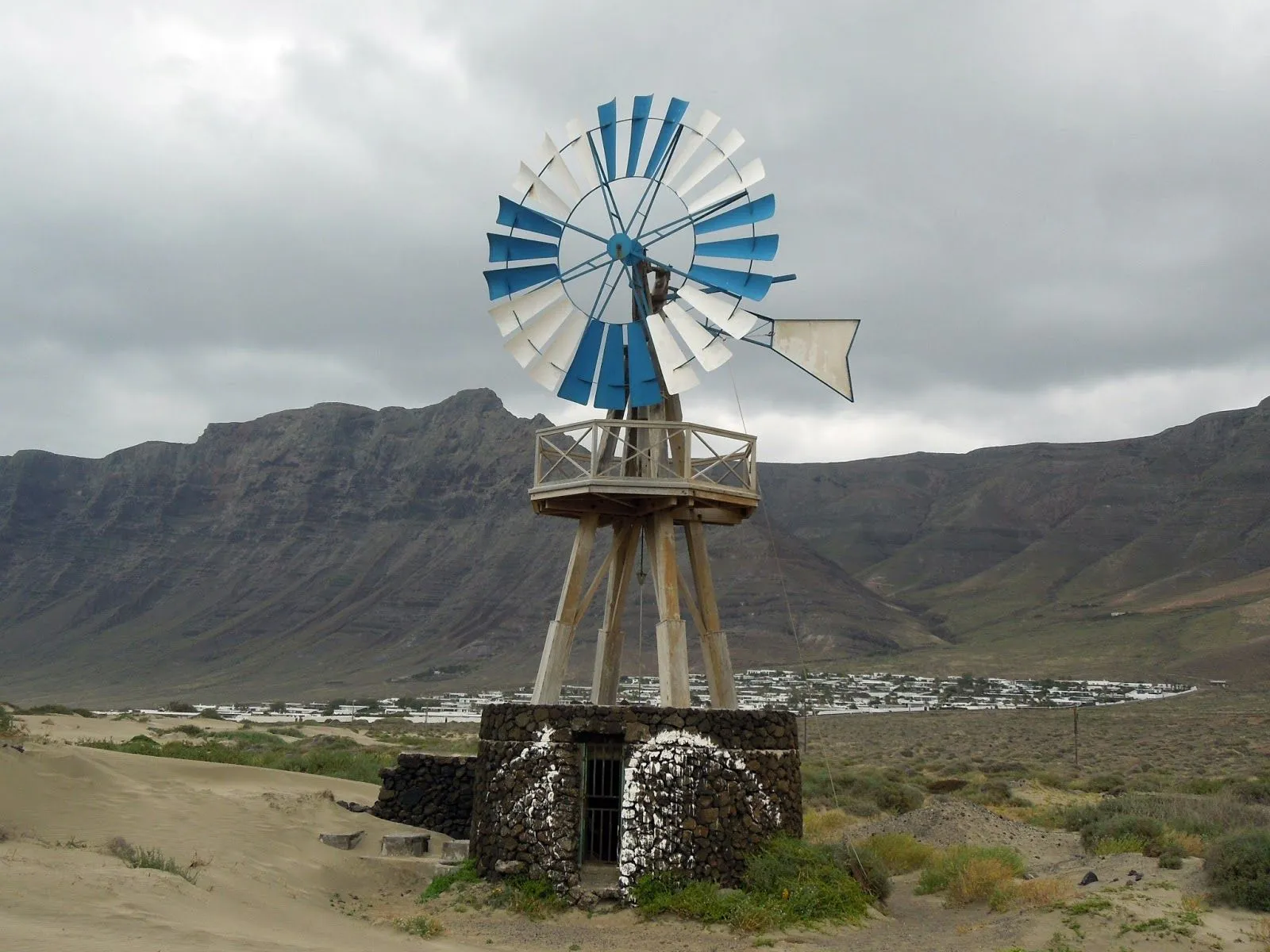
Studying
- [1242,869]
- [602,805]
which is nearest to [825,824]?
[602,805]

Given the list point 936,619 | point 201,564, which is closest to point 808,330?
point 936,619

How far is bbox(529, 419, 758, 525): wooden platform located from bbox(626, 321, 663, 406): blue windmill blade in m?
0.39

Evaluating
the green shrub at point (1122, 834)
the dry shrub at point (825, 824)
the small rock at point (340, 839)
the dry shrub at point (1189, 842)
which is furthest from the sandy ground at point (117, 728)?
the dry shrub at point (1189, 842)

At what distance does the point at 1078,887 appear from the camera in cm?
1518

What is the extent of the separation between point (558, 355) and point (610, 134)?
3238 mm

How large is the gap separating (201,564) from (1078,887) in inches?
4432

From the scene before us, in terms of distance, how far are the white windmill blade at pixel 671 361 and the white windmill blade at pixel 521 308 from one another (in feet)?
5.46

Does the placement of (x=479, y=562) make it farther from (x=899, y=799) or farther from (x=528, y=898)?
(x=528, y=898)

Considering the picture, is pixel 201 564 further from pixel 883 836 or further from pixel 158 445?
pixel 883 836

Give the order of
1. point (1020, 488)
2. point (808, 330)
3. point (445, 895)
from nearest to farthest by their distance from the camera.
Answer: point (445, 895)
point (808, 330)
point (1020, 488)

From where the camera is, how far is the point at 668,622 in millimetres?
15969

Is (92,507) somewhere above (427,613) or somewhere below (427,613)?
above

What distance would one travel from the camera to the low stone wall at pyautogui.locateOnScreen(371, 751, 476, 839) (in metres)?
18.8

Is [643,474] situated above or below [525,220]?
below
